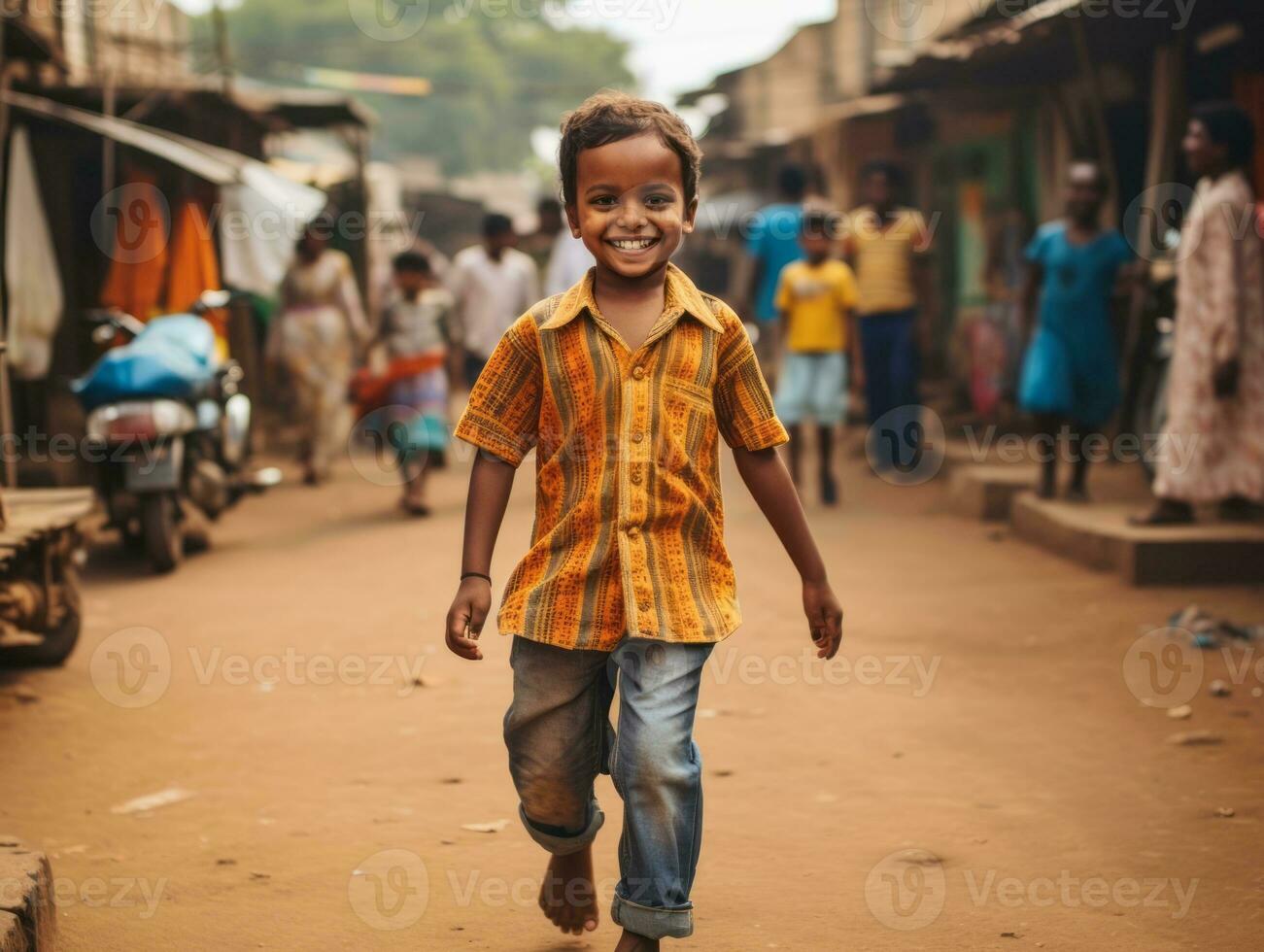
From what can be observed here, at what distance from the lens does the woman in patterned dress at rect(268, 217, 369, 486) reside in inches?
472

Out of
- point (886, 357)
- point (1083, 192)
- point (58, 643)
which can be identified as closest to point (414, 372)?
point (886, 357)

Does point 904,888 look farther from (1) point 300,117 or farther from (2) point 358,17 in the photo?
(2) point 358,17

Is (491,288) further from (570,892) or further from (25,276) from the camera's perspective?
(570,892)

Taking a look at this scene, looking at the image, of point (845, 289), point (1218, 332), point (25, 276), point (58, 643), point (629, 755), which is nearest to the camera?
point (629, 755)

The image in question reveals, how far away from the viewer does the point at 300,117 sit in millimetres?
15719

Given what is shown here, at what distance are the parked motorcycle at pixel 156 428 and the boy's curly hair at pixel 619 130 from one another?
5424mm

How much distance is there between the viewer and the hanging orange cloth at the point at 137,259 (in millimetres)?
11594

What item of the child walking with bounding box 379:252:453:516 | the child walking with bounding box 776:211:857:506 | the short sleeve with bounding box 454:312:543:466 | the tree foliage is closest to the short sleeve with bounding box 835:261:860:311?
the child walking with bounding box 776:211:857:506

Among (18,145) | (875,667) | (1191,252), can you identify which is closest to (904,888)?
(875,667)

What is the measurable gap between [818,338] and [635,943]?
286 inches

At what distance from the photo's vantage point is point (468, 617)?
2945 mm

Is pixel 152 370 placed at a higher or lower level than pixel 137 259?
lower

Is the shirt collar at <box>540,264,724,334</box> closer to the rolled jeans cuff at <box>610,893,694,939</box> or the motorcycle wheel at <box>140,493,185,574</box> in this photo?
the rolled jeans cuff at <box>610,893,694,939</box>

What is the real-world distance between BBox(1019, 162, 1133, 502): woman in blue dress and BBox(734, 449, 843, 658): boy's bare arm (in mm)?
5588
